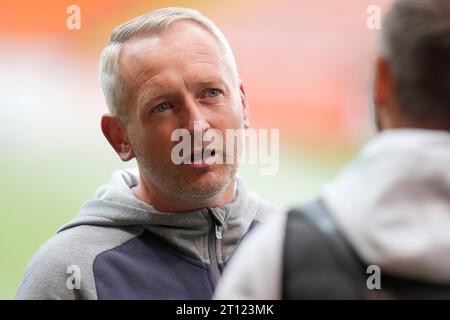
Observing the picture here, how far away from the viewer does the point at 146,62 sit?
1.55 meters

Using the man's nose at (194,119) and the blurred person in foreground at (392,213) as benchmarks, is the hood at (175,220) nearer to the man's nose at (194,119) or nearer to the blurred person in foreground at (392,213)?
the man's nose at (194,119)

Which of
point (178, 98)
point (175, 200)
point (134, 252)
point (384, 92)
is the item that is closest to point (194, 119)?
point (178, 98)

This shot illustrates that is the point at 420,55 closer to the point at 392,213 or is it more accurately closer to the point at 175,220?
the point at 392,213

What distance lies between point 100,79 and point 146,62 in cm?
19

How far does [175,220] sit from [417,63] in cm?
76

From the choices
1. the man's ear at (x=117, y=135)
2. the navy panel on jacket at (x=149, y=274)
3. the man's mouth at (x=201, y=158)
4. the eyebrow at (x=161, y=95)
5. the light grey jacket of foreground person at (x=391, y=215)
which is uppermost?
the eyebrow at (x=161, y=95)

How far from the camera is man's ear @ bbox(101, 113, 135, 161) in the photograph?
5.47 feet

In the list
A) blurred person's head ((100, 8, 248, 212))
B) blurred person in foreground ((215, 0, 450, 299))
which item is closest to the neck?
blurred person's head ((100, 8, 248, 212))

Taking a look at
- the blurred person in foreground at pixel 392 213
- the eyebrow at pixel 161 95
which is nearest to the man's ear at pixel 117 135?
the eyebrow at pixel 161 95

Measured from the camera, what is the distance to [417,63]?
0.92 meters

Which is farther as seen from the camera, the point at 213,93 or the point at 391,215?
the point at 213,93

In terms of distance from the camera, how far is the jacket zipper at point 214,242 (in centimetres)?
151
